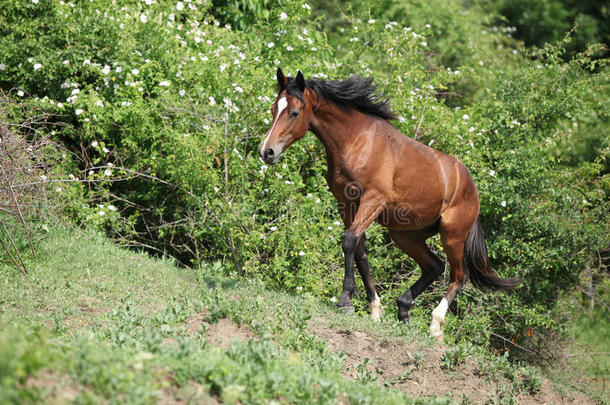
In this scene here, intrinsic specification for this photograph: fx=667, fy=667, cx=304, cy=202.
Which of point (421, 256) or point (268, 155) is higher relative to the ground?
point (268, 155)

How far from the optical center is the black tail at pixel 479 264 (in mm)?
7660

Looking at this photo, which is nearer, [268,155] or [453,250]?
[268,155]

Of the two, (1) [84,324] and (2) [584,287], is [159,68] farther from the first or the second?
(2) [584,287]

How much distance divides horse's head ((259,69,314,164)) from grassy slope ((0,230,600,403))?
1.42 meters

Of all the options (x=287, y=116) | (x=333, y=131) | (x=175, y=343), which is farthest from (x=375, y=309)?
(x=175, y=343)

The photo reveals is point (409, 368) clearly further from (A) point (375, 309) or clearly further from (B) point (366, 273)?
(B) point (366, 273)

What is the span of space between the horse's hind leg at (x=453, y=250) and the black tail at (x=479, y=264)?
0.12 metres

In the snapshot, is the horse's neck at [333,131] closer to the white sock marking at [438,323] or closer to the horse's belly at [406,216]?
the horse's belly at [406,216]

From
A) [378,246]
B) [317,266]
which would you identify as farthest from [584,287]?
[317,266]

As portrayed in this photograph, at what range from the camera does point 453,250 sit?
7.48m

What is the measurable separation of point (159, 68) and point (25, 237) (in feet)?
10.8

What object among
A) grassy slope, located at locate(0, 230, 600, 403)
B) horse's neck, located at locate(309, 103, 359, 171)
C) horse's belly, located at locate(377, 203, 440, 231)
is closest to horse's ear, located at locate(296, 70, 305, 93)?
horse's neck, located at locate(309, 103, 359, 171)

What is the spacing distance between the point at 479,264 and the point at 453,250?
460mm

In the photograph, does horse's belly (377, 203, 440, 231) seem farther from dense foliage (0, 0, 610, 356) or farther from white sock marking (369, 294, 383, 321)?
dense foliage (0, 0, 610, 356)
